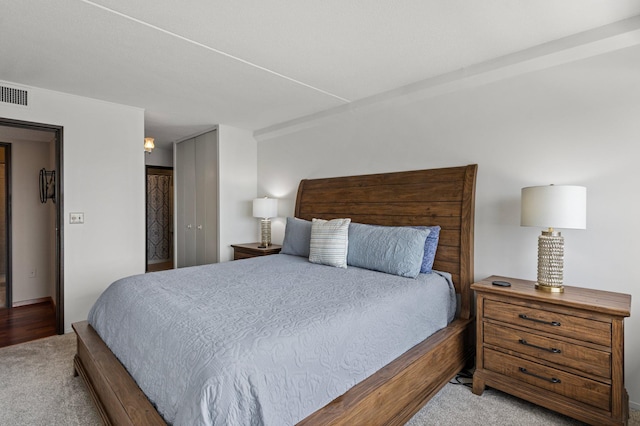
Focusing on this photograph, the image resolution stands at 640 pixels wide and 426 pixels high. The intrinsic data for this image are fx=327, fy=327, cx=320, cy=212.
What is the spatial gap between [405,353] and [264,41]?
2.23 m

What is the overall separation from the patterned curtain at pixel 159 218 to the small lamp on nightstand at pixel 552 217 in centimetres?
666

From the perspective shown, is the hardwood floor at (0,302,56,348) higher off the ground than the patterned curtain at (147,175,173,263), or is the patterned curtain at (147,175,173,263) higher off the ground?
the patterned curtain at (147,175,173,263)

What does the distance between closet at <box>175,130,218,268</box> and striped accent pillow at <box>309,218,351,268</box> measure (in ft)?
6.82

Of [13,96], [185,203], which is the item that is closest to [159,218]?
[185,203]

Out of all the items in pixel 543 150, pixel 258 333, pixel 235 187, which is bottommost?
pixel 258 333

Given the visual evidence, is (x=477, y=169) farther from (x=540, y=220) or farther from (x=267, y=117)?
(x=267, y=117)

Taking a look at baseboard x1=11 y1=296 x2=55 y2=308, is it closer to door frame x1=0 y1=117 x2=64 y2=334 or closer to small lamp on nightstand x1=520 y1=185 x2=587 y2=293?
door frame x1=0 y1=117 x2=64 y2=334

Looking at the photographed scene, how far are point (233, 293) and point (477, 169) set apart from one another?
6.95 feet

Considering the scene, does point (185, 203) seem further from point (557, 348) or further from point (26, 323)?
point (557, 348)

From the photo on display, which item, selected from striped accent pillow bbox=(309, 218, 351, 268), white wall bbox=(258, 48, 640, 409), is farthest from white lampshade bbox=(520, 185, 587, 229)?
striped accent pillow bbox=(309, 218, 351, 268)

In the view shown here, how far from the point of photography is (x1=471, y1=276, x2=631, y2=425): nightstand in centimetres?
174

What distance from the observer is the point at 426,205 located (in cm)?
288

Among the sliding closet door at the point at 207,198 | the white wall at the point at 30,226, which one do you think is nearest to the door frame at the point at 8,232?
the white wall at the point at 30,226

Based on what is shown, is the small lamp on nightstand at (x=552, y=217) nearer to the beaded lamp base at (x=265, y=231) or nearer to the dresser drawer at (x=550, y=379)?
the dresser drawer at (x=550, y=379)
